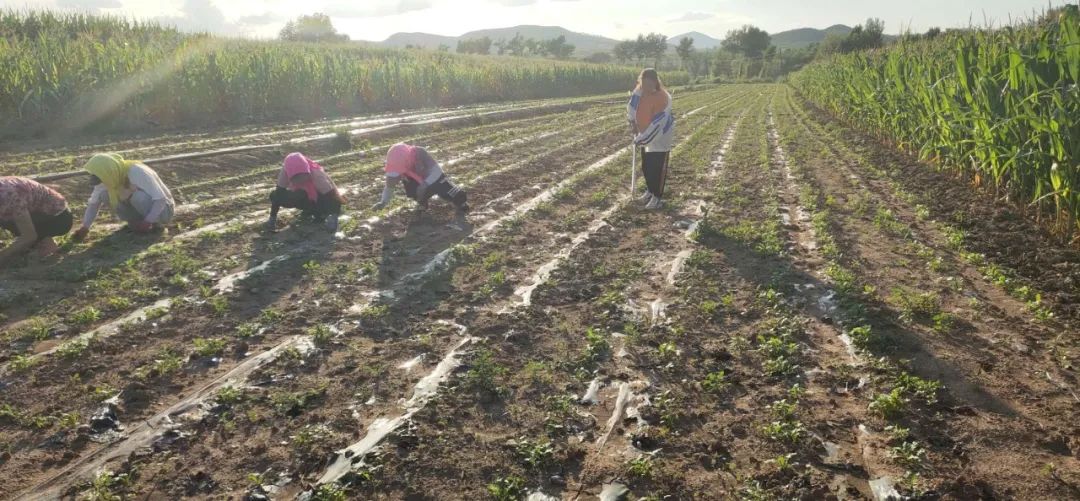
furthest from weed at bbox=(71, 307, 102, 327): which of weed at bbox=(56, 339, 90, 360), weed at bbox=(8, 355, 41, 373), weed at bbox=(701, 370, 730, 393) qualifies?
weed at bbox=(701, 370, 730, 393)

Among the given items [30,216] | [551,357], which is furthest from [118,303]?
[551,357]

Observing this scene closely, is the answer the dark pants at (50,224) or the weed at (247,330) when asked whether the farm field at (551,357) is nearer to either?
the weed at (247,330)

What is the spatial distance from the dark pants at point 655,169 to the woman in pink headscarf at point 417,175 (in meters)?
2.52

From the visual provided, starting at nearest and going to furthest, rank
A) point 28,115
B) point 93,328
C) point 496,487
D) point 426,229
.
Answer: point 496,487 → point 93,328 → point 426,229 → point 28,115

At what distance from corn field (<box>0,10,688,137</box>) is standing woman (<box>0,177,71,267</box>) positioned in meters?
7.79

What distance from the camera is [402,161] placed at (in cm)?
717

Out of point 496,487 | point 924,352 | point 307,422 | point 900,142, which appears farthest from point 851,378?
point 900,142

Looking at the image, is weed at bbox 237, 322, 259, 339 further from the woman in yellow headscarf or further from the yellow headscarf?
the yellow headscarf

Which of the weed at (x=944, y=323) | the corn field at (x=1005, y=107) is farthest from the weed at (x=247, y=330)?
the corn field at (x=1005, y=107)

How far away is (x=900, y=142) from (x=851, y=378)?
33.8 feet

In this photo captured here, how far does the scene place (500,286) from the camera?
5.39 metres

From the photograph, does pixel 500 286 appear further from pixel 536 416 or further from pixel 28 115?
pixel 28 115

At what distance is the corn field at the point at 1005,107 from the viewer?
18.4 feet

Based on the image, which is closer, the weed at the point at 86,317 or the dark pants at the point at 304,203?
the weed at the point at 86,317
